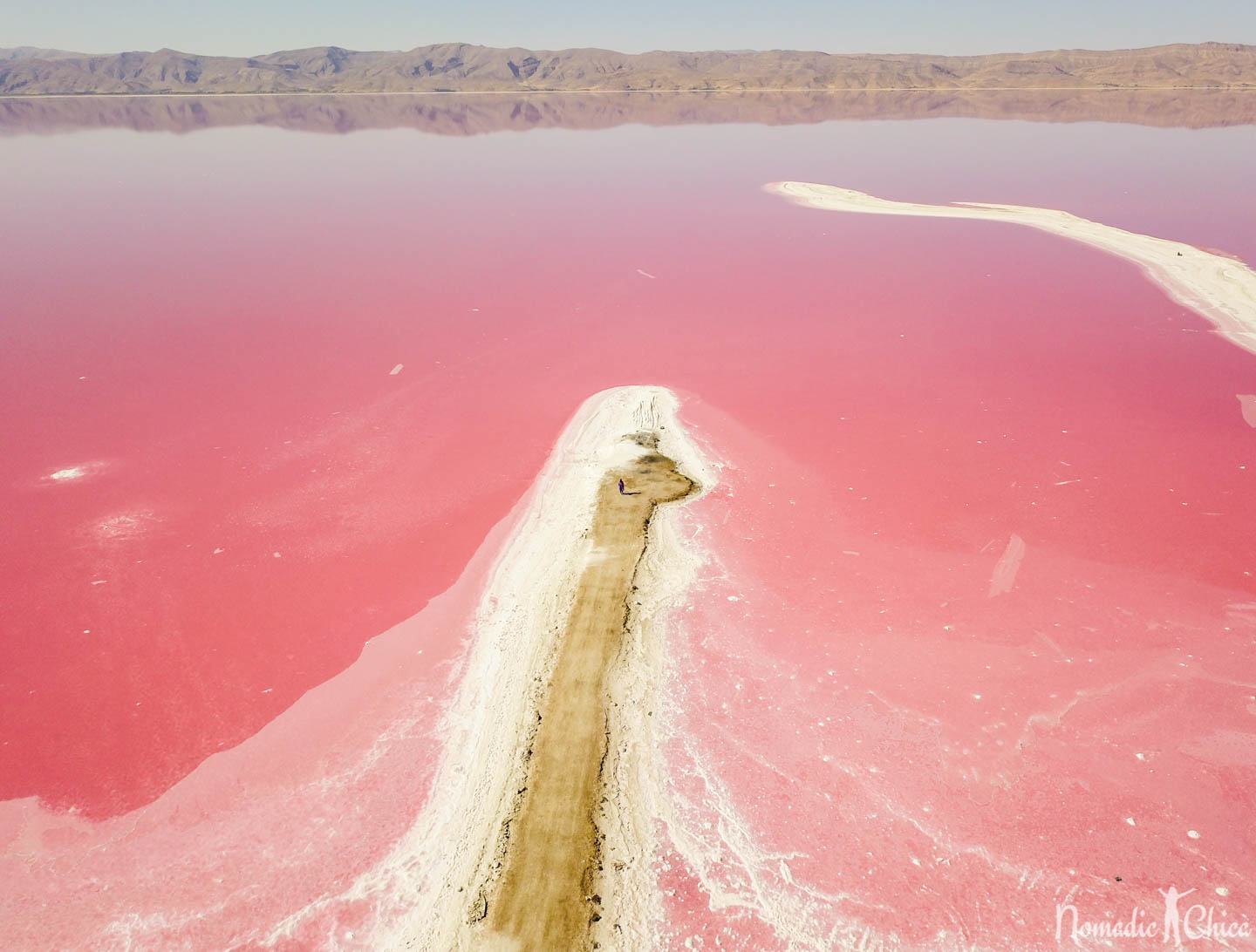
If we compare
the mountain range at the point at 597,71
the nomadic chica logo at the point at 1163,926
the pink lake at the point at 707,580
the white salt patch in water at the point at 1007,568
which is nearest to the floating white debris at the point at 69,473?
the pink lake at the point at 707,580

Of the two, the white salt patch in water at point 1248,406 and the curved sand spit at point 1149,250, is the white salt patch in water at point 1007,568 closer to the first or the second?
the white salt patch in water at point 1248,406

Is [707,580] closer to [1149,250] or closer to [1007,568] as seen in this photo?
[1007,568]

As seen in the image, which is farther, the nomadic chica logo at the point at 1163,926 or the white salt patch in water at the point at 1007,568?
the white salt patch in water at the point at 1007,568

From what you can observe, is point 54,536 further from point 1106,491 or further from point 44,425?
point 1106,491

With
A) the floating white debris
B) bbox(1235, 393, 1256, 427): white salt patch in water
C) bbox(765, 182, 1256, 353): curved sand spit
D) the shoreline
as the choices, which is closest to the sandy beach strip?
the floating white debris

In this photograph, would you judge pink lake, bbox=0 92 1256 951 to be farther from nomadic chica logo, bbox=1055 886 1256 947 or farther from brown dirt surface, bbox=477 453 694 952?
brown dirt surface, bbox=477 453 694 952

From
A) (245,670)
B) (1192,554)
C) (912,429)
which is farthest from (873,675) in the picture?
(245,670)
